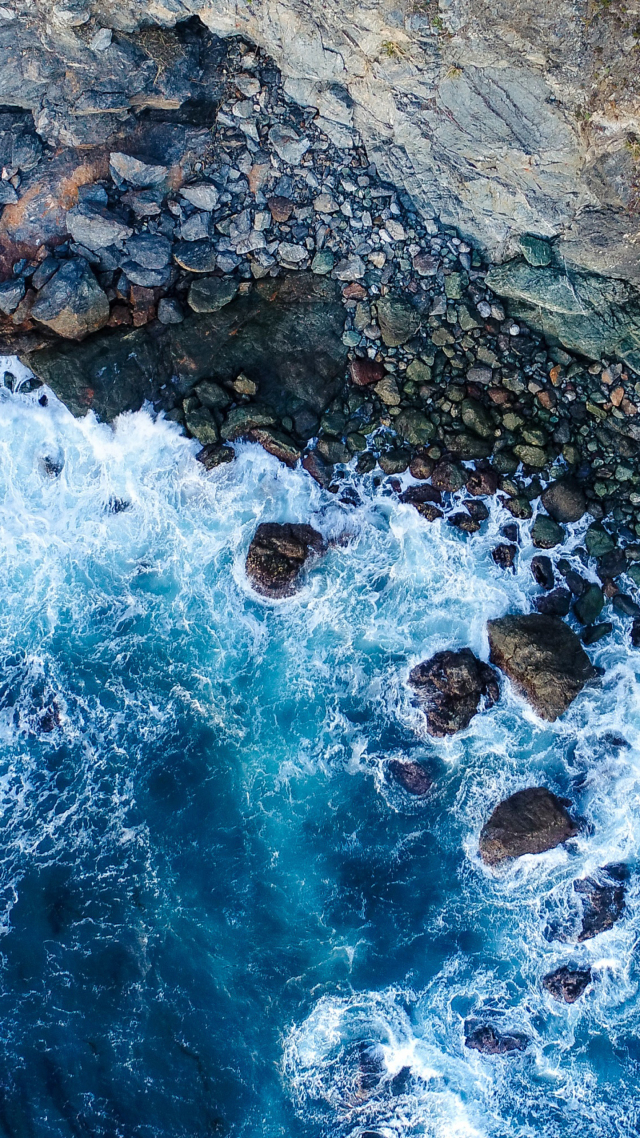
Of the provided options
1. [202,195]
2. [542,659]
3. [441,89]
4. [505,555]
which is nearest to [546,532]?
[505,555]

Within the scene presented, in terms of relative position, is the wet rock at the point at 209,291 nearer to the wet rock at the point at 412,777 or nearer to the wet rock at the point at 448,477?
the wet rock at the point at 448,477

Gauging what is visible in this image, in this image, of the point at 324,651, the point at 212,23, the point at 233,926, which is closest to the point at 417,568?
the point at 324,651

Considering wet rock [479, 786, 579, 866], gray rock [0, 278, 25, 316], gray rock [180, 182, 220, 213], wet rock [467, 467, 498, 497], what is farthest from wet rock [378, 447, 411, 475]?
gray rock [0, 278, 25, 316]

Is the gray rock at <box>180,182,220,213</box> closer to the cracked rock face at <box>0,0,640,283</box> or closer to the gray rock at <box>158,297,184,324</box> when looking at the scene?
the cracked rock face at <box>0,0,640,283</box>

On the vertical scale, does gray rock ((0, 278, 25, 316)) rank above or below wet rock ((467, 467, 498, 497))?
below

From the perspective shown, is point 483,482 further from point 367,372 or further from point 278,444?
point 278,444

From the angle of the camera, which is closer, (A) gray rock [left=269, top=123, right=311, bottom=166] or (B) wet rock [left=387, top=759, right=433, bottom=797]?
(A) gray rock [left=269, top=123, right=311, bottom=166]
